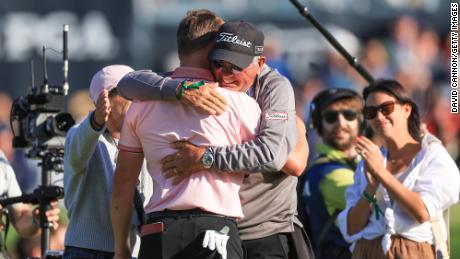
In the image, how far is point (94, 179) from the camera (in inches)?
246

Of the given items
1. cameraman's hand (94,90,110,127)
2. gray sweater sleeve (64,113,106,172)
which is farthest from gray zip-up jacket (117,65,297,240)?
gray sweater sleeve (64,113,106,172)

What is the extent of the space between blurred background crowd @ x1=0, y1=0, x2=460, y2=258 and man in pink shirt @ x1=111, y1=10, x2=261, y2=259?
11.6 m

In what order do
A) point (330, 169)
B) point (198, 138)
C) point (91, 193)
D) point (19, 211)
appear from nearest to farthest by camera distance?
point (198, 138) → point (91, 193) → point (19, 211) → point (330, 169)

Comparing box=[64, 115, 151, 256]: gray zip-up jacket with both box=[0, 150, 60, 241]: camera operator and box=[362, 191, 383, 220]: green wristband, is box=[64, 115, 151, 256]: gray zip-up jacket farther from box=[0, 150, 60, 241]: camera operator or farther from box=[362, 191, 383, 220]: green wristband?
box=[362, 191, 383, 220]: green wristband

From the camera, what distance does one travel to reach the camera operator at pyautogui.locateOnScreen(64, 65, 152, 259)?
239 inches

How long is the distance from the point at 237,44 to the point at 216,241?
0.79 meters

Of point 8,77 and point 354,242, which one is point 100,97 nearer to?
point 354,242

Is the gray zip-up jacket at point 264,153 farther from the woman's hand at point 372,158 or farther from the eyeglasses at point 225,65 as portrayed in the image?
the woman's hand at point 372,158

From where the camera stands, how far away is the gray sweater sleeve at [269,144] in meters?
4.99

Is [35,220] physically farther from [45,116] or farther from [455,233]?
[455,233]

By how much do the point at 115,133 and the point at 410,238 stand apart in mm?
1584

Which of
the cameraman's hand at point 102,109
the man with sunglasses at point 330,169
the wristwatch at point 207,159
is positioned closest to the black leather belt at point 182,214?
the wristwatch at point 207,159

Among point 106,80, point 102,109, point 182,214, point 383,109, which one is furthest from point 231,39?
point 383,109

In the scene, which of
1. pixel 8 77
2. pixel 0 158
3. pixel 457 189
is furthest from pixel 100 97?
pixel 8 77
